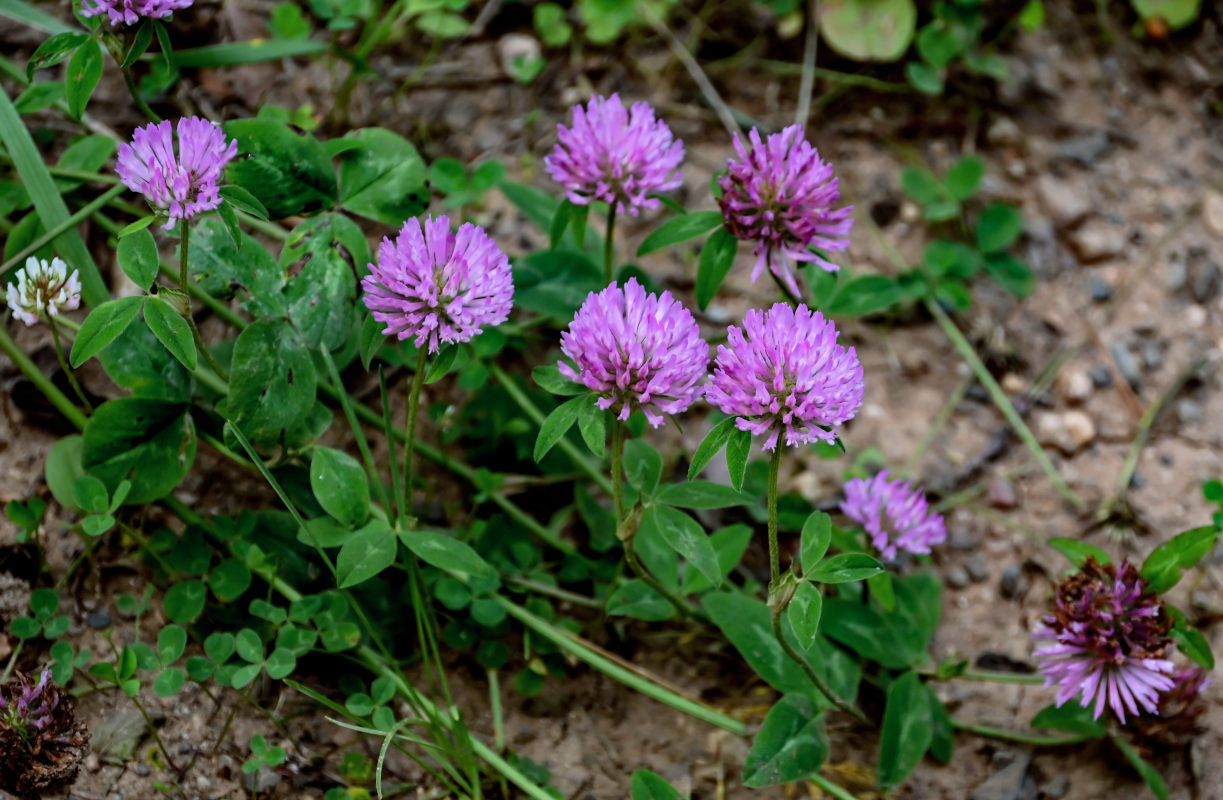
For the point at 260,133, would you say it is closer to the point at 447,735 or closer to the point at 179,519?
the point at 179,519

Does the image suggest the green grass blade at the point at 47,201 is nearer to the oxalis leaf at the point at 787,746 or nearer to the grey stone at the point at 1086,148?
the oxalis leaf at the point at 787,746

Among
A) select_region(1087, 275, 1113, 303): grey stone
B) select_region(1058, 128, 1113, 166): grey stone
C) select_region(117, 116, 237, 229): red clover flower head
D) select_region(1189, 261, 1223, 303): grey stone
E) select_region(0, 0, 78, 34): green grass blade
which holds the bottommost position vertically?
select_region(1189, 261, 1223, 303): grey stone

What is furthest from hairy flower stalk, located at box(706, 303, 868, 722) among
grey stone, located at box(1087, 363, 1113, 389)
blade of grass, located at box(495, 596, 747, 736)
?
grey stone, located at box(1087, 363, 1113, 389)

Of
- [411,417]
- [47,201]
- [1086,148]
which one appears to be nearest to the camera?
[411,417]

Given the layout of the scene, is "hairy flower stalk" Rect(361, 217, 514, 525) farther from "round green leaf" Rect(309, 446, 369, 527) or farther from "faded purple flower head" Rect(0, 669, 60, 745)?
"faded purple flower head" Rect(0, 669, 60, 745)

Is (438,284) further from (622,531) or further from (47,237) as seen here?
(47,237)

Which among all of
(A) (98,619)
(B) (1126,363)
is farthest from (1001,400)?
(A) (98,619)
